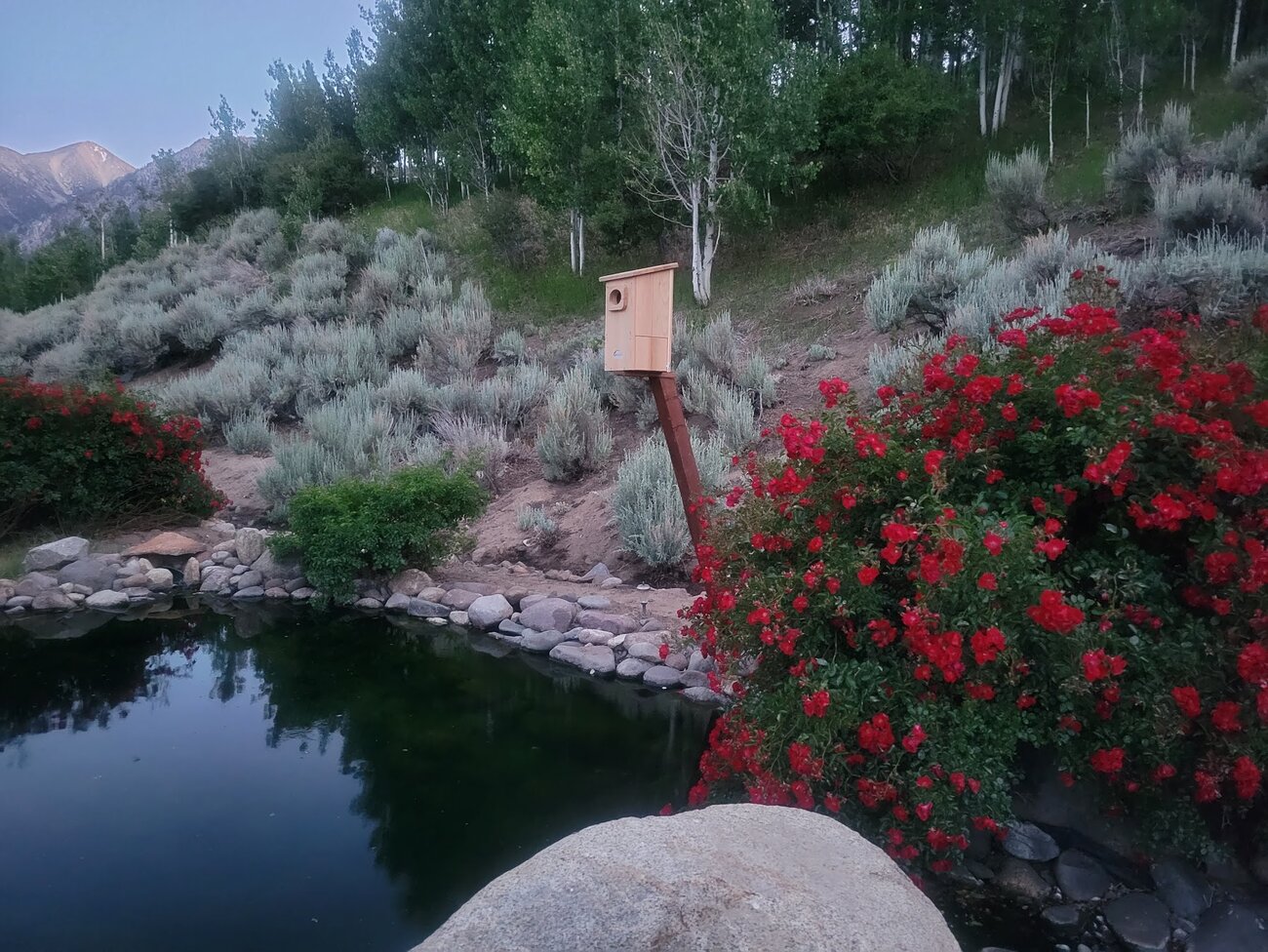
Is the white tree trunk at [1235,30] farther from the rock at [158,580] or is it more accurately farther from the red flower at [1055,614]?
the rock at [158,580]

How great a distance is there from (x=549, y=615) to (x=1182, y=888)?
4516 mm

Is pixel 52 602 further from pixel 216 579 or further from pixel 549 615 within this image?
pixel 549 615

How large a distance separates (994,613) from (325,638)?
5.62 m

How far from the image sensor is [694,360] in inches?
439

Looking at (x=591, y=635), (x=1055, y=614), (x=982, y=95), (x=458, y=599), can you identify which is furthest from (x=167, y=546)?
(x=982, y=95)

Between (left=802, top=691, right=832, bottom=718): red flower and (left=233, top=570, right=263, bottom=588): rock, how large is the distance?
21.6 ft

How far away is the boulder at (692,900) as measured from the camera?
6.34 ft

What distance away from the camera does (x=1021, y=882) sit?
11.0ft

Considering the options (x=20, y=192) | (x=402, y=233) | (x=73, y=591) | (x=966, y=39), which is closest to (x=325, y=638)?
(x=73, y=591)

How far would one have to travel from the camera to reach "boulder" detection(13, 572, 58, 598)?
7.76 metres

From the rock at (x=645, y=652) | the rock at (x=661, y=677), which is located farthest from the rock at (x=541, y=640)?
the rock at (x=661, y=677)

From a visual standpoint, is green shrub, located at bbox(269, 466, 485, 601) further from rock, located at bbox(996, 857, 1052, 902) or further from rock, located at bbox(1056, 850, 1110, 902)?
rock, located at bbox(1056, 850, 1110, 902)

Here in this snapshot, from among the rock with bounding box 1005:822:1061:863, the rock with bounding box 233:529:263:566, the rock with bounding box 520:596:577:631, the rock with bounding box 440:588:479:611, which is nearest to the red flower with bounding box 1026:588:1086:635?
the rock with bounding box 1005:822:1061:863

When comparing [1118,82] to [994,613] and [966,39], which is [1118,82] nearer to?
[966,39]
